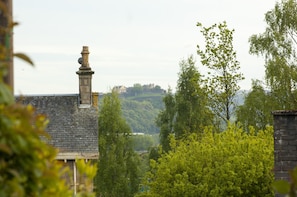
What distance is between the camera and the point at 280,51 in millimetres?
56750

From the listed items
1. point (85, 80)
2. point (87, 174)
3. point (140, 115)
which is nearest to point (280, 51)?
point (85, 80)

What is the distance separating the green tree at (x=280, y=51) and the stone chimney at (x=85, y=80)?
19218 millimetres

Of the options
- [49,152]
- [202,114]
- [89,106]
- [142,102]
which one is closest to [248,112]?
[202,114]

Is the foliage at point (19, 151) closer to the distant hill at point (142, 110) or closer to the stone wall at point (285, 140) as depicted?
the stone wall at point (285, 140)

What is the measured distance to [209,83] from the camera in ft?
166

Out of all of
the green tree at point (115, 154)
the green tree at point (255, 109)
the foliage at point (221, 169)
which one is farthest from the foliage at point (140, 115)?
the foliage at point (221, 169)

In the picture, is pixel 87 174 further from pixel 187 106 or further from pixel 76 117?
pixel 187 106

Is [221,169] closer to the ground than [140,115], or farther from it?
closer to the ground

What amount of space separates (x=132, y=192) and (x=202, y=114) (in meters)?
9.34

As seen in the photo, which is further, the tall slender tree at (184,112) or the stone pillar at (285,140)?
the tall slender tree at (184,112)

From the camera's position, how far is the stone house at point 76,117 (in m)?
35.4

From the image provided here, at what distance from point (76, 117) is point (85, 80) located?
1.72 m

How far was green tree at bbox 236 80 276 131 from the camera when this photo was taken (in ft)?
183

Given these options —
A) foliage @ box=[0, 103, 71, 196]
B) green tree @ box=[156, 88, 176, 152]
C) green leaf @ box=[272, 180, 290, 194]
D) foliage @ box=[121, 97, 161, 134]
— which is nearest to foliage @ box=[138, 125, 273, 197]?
green tree @ box=[156, 88, 176, 152]
